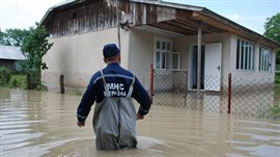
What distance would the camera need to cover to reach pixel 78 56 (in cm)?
1695

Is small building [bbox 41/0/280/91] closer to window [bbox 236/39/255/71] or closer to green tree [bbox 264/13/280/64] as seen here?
window [bbox 236/39/255/71]

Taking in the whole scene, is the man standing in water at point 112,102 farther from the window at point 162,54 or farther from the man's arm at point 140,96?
the window at point 162,54

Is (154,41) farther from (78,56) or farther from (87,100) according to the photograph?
(87,100)

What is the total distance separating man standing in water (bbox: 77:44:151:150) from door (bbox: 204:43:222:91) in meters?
10.9

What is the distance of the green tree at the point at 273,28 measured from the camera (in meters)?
38.7

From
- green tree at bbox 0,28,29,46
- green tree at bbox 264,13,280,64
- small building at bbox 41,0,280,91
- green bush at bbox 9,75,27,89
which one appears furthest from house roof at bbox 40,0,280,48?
green tree at bbox 0,28,29,46

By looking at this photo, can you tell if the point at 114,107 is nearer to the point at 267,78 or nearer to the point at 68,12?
the point at 68,12

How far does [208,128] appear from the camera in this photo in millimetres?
5965

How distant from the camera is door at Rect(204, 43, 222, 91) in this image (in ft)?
47.6

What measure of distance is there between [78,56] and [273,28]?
99.0 feet

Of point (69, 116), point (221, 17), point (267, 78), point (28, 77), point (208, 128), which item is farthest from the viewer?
point (267, 78)

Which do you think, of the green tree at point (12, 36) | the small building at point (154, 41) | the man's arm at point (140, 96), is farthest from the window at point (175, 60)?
the green tree at point (12, 36)

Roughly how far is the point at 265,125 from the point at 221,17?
6189 millimetres

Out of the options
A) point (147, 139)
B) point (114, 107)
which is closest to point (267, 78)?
point (147, 139)
